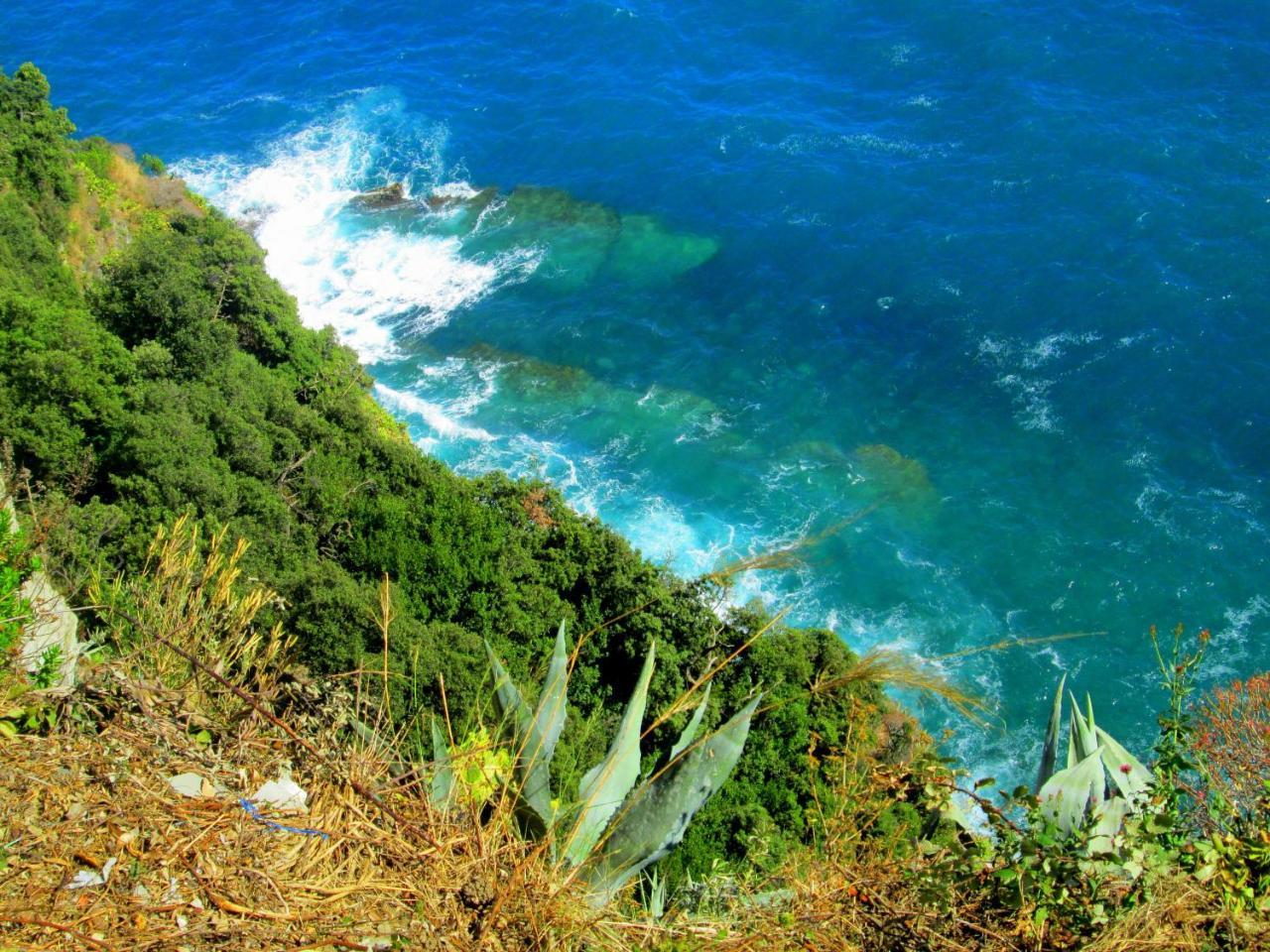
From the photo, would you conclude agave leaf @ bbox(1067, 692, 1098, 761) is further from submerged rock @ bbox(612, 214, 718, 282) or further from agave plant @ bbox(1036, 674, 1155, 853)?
submerged rock @ bbox(612, 214, 718, 282)

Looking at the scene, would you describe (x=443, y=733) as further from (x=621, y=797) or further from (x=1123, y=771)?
(x=1123, y=771)

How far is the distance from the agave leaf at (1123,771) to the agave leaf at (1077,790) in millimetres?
158

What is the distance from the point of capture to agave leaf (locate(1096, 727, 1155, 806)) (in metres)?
6.62

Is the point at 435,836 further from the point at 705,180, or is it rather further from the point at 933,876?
the point at 705,180

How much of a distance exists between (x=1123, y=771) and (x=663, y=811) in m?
3.22

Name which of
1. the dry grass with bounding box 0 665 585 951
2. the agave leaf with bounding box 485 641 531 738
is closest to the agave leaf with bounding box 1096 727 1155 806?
the dry grass with bounding box 0 665 585 951

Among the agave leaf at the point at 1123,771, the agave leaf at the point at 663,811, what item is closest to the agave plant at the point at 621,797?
the agave leaf at the point at 663,811

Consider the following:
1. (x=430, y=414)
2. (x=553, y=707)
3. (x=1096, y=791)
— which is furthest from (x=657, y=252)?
(x=1096, y=791)

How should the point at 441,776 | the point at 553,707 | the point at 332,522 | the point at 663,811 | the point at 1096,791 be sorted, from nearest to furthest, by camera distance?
the point at 1096,791 < the point at 441,776 < the point at 663,811 < the point at 553,707 < the point at 332,522

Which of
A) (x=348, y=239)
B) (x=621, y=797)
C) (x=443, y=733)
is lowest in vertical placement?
(x=348, y=239)

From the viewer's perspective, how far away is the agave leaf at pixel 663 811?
7219 millimetres

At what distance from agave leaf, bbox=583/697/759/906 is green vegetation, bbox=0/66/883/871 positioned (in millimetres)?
5854

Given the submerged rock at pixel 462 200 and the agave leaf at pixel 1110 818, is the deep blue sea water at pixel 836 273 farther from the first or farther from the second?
the agave leaf at pixel 1110 818

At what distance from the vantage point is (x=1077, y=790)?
6516 millimetres
